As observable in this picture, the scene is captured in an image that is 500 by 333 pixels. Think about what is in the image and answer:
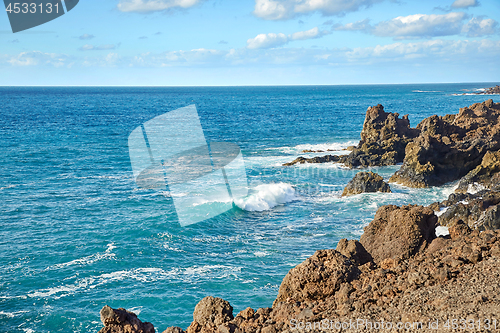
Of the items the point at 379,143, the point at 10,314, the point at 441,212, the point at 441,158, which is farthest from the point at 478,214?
the point at 379,143

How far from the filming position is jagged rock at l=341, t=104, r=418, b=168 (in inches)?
1427

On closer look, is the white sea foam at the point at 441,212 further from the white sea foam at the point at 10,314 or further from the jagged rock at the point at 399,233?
the white sea foam at the point at 10,314

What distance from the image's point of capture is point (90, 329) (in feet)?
43.0

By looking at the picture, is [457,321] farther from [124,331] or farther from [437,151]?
[437,151]

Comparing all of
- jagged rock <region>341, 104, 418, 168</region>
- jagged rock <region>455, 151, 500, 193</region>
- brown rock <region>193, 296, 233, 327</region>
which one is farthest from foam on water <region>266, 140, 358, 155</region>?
brown rock <region>193, 296, 233, 327</region>

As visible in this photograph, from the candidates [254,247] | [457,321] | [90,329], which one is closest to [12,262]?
[90,329]

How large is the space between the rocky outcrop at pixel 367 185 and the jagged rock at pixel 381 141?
849 centimetres

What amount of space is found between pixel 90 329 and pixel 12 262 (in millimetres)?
7223

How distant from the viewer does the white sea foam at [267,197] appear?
2589 cm

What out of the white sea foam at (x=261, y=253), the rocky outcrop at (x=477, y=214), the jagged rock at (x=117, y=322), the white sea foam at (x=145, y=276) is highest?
the jagged rock at (x=117, y=322)

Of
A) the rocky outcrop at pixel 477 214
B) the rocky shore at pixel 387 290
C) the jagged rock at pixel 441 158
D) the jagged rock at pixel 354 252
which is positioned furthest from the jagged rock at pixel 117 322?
the jagged rock at pixel 441 158

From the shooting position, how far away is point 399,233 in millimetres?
11273

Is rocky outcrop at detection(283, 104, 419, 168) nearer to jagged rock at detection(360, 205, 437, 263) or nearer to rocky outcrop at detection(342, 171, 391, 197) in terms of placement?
rocky outcrop at detection(342, 171, 391, 197)

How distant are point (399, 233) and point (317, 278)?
12.7 ft
